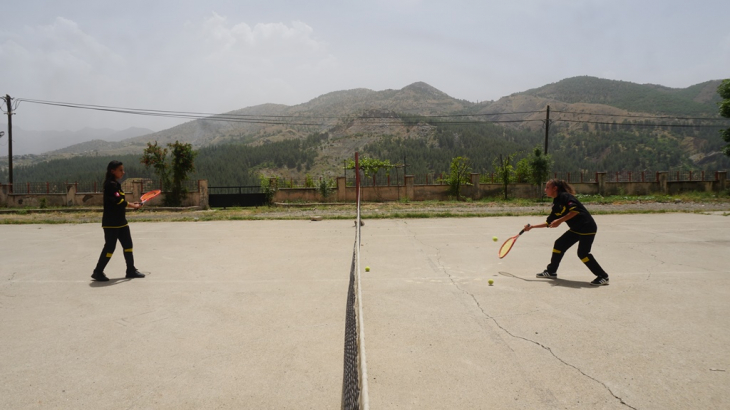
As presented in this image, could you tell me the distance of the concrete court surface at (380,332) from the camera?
11.9 ft

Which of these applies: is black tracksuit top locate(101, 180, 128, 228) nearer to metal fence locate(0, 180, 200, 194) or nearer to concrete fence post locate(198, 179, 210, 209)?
concrete fence post locate(198, 179, 210, 209)

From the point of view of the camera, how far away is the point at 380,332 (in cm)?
502

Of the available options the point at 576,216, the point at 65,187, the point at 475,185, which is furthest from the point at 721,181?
the point at 65,187

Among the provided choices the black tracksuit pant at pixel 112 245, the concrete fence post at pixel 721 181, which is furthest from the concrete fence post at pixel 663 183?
the black tracksuit pant at pixel 112 245

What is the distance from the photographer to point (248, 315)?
5.76m

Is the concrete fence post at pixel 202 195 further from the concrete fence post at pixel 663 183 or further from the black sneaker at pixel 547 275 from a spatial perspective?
the concrete fence post at pixel 663 183

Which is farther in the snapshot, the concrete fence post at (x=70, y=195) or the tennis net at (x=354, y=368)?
the concrete fence post at (x=70, y=195)

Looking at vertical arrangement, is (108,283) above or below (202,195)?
below

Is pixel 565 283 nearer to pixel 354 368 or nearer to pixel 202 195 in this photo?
pixel 354 368

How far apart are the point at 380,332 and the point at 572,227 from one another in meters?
4.39

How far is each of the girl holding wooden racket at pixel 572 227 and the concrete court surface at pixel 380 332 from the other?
Result: 0.32 metres

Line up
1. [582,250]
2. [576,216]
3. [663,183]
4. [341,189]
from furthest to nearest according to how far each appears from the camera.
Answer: [663,183] → [341,189] → [576,216] → [582,250]

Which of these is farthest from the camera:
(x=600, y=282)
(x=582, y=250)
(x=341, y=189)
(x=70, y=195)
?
(x=341, y=189)

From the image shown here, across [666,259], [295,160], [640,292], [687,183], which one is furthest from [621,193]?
[295,160]
